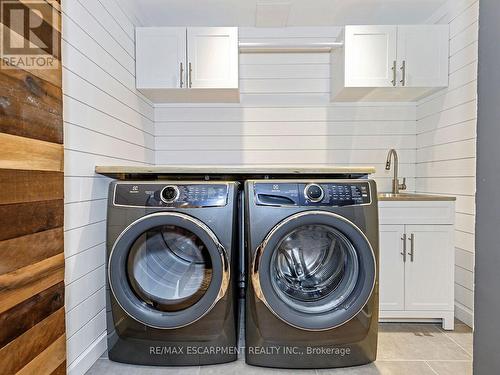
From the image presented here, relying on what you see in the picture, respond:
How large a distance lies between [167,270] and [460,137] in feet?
6.74

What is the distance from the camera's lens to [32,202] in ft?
3.59

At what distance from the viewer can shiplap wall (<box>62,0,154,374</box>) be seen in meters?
1.45

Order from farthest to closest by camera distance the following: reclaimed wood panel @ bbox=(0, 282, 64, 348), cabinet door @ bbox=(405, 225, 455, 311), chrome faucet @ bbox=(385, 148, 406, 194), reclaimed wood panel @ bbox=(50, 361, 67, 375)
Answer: chrome faucet @ bbox=(385, 148, 406, 194)
cabinet door @ bbox=(405, 225, 455, 311)
reclaimed wood panel @ bbox=(50, 361, 67, 375)
reclaimed wood panel @ bbox=(0, 282, 64, 348)

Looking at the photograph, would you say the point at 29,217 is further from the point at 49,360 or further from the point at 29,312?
the point at 49,360

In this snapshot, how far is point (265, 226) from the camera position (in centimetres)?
152

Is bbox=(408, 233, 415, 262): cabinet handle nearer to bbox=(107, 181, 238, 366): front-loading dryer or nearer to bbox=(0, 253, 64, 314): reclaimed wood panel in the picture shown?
bbox=(107, 181, 238, 366): front-loading dryer

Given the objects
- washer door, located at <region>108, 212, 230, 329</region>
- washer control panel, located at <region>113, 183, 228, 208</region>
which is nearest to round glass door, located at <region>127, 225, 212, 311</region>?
washer door, located at <region>108, 212, 230, 329</region>

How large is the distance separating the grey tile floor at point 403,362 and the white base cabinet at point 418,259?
0.12m

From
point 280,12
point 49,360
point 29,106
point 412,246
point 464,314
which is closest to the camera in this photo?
point 29,106

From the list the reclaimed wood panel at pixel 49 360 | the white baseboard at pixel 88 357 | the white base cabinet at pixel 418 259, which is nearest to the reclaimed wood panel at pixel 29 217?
the reclaimed wood panel at pixel 49 360

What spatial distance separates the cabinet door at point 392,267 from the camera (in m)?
1.96

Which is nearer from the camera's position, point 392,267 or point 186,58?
point 392,267

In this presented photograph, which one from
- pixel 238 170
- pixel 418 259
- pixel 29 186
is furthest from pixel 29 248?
pixel 418 259

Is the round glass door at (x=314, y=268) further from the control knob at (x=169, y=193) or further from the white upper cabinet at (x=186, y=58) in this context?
the white upper cabinet at (x=186, y=58)
